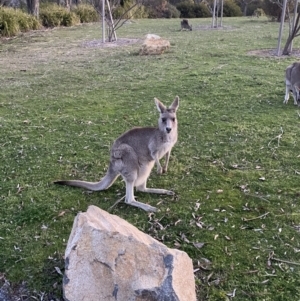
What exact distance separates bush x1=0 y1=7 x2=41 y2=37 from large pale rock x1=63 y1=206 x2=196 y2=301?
1303 cm

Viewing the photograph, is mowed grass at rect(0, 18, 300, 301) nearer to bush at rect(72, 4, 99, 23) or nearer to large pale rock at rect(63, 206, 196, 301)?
large pale rock at rect(63, 206, 196, 301)

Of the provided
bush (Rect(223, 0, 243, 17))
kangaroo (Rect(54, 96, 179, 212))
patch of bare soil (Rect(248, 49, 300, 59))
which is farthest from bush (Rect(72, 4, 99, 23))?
kangaroo (Rect(54, 96, 179, 212))

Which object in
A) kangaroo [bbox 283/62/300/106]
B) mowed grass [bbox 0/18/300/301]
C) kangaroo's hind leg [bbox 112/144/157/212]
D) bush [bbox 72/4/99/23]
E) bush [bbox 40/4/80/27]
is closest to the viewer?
mowed grass [bbox 0/18/300/301]

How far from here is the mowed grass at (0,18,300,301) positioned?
8.85 ft

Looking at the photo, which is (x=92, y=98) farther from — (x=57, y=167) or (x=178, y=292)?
(x=178, y=292)

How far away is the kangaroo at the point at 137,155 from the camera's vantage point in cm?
321

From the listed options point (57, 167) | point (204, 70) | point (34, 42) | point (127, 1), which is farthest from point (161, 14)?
point (57, 167)

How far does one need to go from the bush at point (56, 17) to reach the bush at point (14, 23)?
128cm

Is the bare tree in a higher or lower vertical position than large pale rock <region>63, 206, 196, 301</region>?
higher

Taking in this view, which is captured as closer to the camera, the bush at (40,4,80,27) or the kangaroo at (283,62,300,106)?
the kangaroo at (283,62,300,106)

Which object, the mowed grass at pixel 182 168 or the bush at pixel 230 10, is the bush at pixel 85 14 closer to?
the bush at pixel 230 10

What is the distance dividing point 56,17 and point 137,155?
16122 millimetres

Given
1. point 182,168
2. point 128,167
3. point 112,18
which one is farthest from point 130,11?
point 128,167

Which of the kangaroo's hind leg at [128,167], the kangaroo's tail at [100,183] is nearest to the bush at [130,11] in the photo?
the kangaroo's tail at [100,183]
